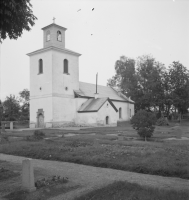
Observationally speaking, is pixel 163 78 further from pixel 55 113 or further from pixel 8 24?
pixel 8 24

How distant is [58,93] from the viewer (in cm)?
3566

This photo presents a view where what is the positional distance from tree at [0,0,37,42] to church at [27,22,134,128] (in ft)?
91.3

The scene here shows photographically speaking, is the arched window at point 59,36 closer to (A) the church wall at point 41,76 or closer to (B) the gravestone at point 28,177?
(A) the church wall at point 41,76

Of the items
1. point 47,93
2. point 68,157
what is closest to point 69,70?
point 47,93

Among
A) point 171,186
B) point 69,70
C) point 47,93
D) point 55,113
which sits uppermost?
point 69,70

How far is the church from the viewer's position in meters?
35.2

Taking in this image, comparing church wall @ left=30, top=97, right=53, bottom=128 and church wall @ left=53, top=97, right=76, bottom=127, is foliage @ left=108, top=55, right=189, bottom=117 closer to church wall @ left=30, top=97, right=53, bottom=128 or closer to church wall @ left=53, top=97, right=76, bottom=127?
church wall @ left=53, top=97, right=76, bottom=127

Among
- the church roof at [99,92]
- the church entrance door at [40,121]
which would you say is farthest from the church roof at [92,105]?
the church entrance door at [40,121]

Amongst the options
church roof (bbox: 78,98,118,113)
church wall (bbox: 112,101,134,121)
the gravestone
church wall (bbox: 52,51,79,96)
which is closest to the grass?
the gravestone

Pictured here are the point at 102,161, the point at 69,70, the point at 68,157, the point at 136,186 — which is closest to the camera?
the point at 136,186

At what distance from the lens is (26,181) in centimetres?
531

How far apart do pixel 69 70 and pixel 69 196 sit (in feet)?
111

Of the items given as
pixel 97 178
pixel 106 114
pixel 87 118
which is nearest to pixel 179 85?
pixel 106 114

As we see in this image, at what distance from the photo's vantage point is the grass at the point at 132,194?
4613 millimetres
